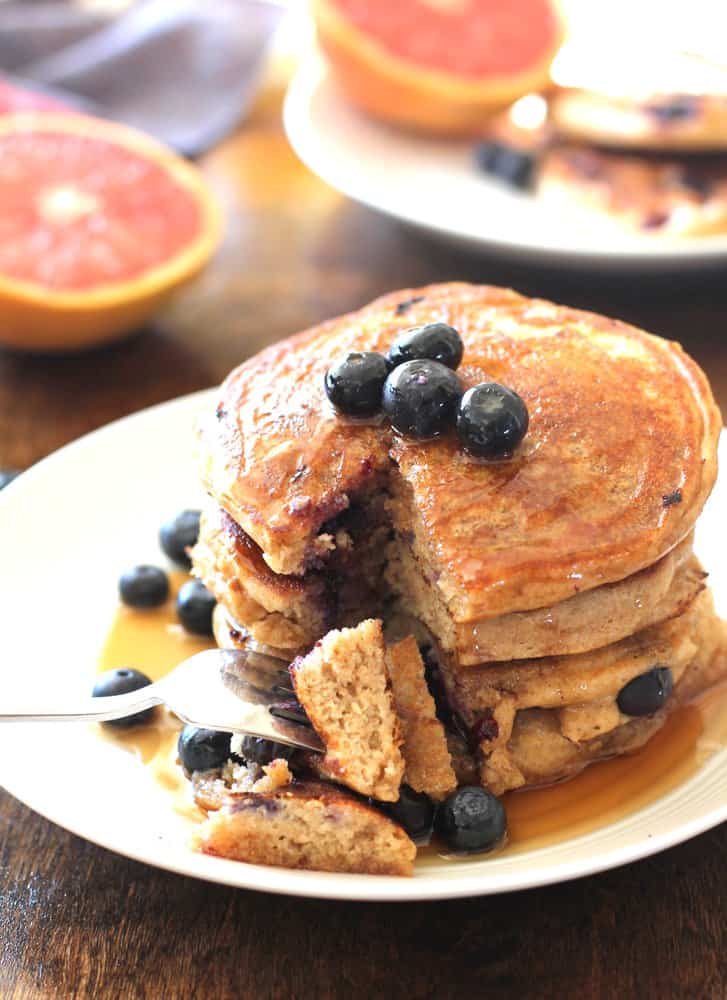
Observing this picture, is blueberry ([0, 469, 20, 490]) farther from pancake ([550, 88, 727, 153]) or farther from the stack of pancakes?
pancake ([550, 88, 727, 153])

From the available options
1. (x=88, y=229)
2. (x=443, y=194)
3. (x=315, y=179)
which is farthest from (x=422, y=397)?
(x=315, y=179)

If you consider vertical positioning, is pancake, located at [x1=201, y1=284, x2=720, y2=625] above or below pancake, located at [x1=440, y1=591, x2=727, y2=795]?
above

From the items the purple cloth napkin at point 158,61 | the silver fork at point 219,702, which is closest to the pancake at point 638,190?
the purple cloth napkin at point 158,61

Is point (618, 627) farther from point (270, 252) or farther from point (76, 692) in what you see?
point (270, 252)

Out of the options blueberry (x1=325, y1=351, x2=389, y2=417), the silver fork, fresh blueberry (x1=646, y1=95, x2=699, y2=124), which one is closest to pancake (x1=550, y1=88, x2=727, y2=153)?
fresh blueberry (x1=646, y1=95, x2=699, y2=124)

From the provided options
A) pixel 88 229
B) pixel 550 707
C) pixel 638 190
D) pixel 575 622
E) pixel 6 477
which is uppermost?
pixel 575 622

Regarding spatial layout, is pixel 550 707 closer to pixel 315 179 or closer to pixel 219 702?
pixel 219 702
